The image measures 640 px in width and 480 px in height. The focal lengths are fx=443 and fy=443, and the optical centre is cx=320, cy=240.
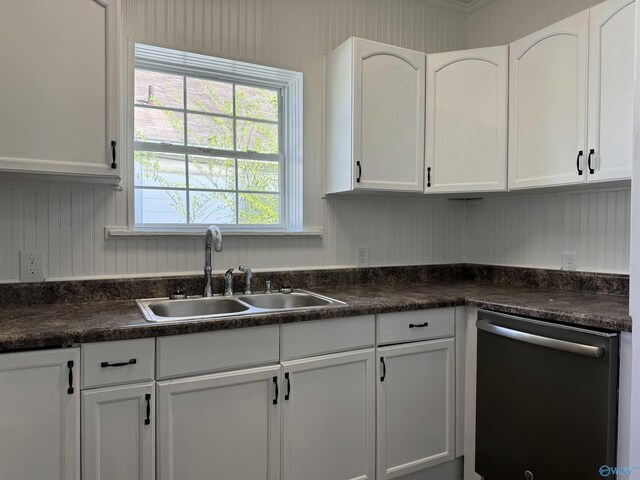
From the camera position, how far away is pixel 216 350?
159 cm

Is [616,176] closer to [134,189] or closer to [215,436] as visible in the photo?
[215,436]

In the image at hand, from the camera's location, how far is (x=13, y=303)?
1.79 metres

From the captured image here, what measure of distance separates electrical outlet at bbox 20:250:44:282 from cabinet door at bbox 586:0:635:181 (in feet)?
7.85

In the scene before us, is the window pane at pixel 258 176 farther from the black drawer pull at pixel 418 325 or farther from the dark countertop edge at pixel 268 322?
the black drawer pull at pixel 418 325

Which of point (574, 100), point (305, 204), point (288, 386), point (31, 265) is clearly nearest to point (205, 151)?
point (305, 204)

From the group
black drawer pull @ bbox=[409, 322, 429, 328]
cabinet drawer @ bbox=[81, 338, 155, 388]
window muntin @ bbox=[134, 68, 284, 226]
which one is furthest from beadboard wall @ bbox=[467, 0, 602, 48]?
cabinet drawer @ bbox=[81, 338, 155, 388]

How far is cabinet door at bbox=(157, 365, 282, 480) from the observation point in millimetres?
1521

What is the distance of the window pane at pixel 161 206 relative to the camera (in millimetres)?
2180

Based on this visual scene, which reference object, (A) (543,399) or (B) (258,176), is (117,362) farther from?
(A) (543,399)

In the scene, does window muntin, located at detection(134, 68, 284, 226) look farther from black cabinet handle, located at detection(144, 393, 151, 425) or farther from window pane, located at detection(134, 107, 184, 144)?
black cabinet handle, located at detection(144, 393, 151, 425)

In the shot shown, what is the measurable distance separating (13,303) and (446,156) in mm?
2156

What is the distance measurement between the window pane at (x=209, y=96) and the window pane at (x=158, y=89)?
0.05 metres

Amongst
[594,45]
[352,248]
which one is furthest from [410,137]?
[594,45]

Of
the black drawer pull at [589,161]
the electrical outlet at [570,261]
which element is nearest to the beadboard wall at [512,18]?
the black drawer pull at [589,161]
